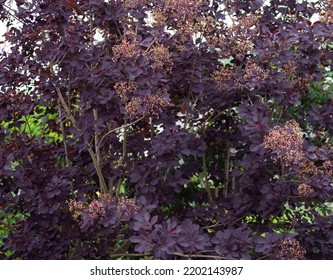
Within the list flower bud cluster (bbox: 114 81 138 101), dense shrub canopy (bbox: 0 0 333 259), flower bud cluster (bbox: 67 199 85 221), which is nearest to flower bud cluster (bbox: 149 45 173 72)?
dense shrub canopy (bbox: 0 0 333 259)

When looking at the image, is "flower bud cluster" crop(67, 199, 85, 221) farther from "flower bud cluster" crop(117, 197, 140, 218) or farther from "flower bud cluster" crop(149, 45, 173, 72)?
"flower bud cluster" crop(149, 45, 173, 72)

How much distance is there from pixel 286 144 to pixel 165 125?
64cm

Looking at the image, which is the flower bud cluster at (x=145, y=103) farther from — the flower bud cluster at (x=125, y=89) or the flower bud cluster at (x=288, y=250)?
the flower bud cluster at (x=288, y=250)

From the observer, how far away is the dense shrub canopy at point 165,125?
2.58m

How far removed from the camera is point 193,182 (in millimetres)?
3537

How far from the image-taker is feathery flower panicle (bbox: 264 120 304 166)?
2.40m

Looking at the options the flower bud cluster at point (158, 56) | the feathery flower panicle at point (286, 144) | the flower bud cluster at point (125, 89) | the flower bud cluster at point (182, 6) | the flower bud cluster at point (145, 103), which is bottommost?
the feathery flower panicle at point (286, 144)

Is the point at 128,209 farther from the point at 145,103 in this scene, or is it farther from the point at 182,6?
the point at 182,6

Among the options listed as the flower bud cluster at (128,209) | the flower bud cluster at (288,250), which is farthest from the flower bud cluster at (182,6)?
the flower bud cluster at (288,250)

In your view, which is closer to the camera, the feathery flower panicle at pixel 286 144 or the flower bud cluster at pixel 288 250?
the feathery flower panicle at pixel 286 144
